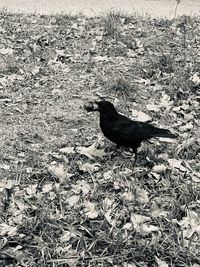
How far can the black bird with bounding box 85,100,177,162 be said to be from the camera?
4.28 meters

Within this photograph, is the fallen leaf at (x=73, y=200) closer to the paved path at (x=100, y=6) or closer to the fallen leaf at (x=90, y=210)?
the fallen leaf at (x=90, y=210)

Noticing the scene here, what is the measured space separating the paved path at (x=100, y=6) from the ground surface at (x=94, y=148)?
68 cm

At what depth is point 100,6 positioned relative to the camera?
8297 mm

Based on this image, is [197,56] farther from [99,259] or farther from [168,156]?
[99,259]

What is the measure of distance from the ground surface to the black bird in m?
0.23

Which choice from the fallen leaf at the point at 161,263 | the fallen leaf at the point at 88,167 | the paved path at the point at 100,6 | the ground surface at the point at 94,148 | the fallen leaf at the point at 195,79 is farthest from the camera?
the paved path at the point at 100,6

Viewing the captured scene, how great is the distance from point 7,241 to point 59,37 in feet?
13.3

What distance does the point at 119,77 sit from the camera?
5898 mm

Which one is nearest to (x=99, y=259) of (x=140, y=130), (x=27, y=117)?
(x=140, y=130)

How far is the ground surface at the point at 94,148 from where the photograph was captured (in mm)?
3430

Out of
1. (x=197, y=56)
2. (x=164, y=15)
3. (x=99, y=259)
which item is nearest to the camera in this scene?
(x=99, y=259)

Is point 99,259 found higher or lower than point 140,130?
lower

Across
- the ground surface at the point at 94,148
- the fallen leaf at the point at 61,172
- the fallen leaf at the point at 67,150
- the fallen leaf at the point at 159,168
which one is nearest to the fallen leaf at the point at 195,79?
the ground surface at the point at 94,148

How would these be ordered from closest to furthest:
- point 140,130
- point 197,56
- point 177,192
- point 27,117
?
1. point 177,192
2. point 140,130
3. point 27,117
4. point 197,56
